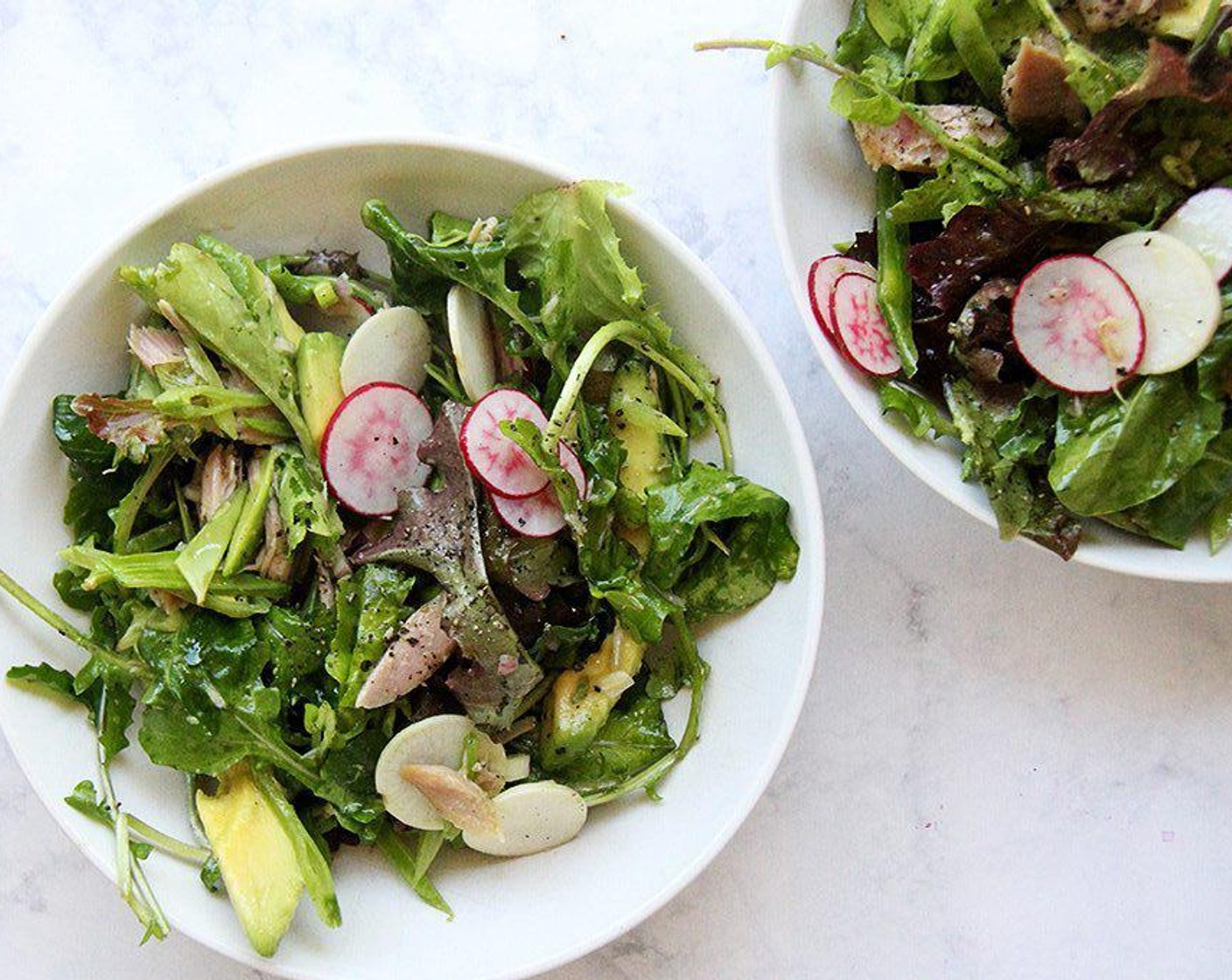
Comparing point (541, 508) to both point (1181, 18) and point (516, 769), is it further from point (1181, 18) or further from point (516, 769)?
point (1181, 18)

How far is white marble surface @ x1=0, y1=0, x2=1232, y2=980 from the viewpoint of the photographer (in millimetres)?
1643

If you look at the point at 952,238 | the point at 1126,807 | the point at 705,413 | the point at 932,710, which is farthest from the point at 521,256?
the point at 1126,807

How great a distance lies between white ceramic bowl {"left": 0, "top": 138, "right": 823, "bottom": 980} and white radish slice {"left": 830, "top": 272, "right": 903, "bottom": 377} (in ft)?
0.29

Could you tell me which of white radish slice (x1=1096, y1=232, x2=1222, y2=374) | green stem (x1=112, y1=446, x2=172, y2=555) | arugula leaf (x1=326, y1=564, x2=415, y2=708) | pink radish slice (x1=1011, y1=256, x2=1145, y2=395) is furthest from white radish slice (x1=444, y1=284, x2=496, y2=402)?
white radish slice (x1=1096, y1=232, x2=1222, y2=374)

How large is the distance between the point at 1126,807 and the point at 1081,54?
96 cm

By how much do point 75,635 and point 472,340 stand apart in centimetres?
53

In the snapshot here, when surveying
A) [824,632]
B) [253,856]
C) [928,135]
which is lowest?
[824,632]

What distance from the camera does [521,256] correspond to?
1463 mm

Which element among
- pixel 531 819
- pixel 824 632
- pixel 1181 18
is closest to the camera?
pixel 1181 18

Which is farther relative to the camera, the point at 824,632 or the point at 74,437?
the point at 824,632

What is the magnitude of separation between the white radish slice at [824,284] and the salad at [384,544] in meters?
0.15

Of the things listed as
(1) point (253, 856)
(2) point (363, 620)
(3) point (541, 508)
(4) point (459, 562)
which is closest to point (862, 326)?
(3) point (541, 508)

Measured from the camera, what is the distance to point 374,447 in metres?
1.42

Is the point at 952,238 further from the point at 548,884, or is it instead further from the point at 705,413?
the point at 548,884
